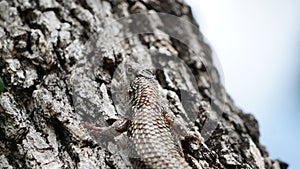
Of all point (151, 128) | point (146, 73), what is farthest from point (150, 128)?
point (146, 73)

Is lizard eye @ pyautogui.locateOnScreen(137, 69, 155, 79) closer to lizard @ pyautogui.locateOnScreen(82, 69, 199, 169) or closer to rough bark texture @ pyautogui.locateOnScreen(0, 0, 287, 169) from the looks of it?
lizard @ pyautogui.locateOnScreen(82, 69, 199, 169)

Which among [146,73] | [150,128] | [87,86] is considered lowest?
[150,128]

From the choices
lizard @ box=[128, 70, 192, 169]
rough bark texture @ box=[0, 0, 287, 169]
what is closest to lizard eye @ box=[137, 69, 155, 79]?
lizard @ box=[128, 70, 192, 169]

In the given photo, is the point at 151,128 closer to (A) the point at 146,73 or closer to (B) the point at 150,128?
(B) the point at 150,128

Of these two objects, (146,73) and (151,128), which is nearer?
(151,128)

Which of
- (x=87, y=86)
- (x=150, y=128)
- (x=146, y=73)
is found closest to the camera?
(x=150, y=128)

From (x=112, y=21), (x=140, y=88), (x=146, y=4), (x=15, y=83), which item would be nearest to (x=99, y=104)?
(x=140, y=88)

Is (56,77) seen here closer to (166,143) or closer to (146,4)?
(166,143)

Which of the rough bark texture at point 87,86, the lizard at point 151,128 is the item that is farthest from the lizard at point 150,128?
the rough bark texture at point 87,86

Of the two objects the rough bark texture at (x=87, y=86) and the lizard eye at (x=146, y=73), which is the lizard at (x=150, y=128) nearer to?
the lizard eye at (x=146, y=73)
